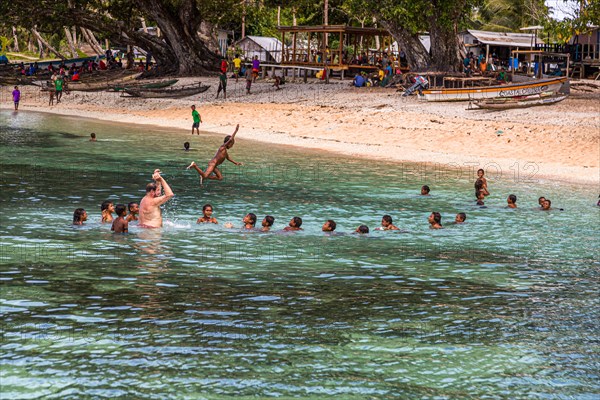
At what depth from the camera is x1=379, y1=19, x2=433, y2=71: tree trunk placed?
49000 millimetres

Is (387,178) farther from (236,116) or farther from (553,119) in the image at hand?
(236,116)

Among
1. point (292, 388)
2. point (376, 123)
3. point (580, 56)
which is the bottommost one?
point (292, 388)

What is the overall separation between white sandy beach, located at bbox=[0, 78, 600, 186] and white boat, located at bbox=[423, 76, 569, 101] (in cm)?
55

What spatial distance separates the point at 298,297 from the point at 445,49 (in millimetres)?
36573

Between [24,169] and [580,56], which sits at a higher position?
[580,56]

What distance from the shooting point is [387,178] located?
1137 inches

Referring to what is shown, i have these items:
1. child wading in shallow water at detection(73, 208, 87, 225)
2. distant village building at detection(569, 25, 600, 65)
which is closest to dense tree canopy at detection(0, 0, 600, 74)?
distant village building at detection(569, 25, 600, 65)

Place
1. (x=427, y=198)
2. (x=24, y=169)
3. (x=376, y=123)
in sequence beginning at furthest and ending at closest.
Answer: (x=376, y=123)
(x=24, y=169)
(x=427, y=198)

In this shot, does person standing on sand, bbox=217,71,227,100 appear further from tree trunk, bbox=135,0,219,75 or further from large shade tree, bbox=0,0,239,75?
tree trunk, bbox=135,0,219,75

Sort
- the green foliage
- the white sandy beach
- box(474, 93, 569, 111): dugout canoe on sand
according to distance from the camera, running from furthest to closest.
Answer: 1. the green foliage
2. box(474, 93, 569, 111): dugout canoe on sand
3. the white sandy beach

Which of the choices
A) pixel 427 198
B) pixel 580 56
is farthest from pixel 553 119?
pixel 580 56

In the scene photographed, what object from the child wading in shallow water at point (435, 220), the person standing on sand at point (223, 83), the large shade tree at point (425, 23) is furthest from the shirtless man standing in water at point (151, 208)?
the person standing on sand at point (223, 83)

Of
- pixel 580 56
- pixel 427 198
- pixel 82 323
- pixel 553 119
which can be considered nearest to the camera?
pixel 82 323

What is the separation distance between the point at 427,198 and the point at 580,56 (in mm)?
34553
